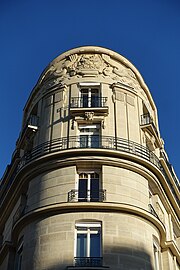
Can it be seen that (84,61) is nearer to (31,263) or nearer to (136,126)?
(136,126)

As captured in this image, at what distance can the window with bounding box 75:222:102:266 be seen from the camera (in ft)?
78.7

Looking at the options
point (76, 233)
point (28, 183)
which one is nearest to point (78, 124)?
point (28, 183)

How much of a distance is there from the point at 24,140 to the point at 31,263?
1089cm

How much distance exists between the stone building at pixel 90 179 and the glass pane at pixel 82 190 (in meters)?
0.06

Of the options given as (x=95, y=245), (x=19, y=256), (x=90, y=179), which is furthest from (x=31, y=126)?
(x=95, y=245)

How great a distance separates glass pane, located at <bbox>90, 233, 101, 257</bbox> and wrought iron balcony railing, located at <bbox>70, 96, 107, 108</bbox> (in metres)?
9.37

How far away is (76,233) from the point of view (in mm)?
25234

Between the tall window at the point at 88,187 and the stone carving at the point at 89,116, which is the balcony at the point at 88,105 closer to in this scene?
the stone carving at the point at 89,116

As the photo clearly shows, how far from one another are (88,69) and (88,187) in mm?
9756

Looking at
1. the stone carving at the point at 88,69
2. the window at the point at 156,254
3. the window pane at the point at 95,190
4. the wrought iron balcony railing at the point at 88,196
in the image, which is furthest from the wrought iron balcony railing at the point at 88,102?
the window at the point at 156,254

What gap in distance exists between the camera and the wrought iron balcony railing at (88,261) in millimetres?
23750

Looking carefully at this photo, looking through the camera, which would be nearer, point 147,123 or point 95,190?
point 95,190

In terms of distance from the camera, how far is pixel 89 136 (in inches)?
1187

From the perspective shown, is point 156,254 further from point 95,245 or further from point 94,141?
point 94,141
